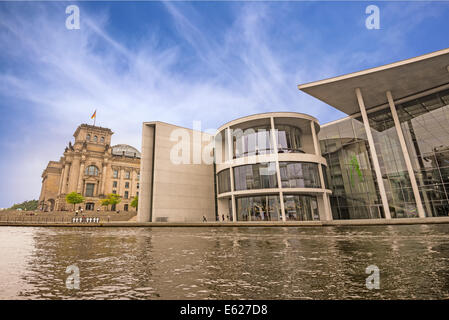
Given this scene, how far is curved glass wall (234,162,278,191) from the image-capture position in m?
31.8

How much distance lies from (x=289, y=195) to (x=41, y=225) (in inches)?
1223

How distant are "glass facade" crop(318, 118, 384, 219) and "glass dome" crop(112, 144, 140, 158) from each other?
73.5m

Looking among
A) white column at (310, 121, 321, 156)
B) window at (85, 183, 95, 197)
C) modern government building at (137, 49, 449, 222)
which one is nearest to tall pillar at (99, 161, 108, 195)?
window at (85, 183, 95, 197)

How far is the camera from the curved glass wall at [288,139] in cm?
3434

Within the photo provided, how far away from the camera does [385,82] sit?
27.8 m

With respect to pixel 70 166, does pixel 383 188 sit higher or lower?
lower

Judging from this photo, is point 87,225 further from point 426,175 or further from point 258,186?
point 426,175

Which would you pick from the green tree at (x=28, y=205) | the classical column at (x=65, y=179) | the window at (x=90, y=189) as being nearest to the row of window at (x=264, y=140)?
the window at (x=90, y=189)

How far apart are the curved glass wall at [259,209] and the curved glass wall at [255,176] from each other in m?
1.82

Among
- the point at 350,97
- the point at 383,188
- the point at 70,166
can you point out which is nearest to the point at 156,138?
the point at 350,97

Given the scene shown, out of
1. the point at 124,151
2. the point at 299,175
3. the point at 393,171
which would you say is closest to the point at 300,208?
the point at 299,175

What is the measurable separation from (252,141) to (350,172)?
47.5 ft

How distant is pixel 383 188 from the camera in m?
26.7

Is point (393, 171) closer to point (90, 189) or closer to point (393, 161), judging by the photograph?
point (393, 161)
